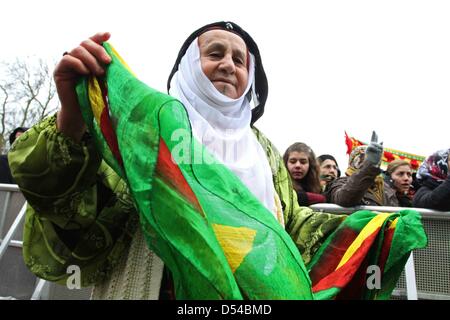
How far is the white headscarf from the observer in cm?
148

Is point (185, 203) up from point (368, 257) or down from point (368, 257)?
up

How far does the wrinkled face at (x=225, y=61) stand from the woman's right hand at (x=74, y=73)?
0.47 metres

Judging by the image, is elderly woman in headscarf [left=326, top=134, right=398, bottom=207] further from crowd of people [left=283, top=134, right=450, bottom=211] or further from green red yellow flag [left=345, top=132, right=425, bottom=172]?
green red yellow flag [left=345, top=132, right=425, bottom=172]

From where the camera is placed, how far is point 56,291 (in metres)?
3.15

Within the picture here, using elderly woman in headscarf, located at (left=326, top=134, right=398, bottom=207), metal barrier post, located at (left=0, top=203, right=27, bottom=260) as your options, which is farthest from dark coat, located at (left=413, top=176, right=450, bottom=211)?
metal barrier post, located at (left=0, top=203, right=27, bottom=260)

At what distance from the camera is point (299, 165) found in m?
3.42

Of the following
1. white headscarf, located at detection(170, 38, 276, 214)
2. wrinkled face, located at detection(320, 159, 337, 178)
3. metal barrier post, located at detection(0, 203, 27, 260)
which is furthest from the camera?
wrinkled face, located at detection(320, 159, 337, 178)

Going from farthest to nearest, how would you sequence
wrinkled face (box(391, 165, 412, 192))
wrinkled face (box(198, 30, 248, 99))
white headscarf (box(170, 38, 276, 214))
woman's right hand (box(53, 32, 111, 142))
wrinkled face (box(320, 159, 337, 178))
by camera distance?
1. wrinkled face (box(320, 159, 337, 178))
2. wrinkled face (box(391, 165, 412, 192))
3. wrinkled face (box(198, 30, 248, 99))
4. white headscarf (box(170, 38, 276, 214))
5. woman's right hand (box(53, 32, 111, 142))

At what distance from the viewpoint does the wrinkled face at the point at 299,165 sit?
342 cm

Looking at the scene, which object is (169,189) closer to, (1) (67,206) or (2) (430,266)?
(1) (67,206)

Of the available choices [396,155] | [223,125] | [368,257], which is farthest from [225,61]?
[396,155]

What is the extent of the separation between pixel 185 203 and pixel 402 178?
313cm

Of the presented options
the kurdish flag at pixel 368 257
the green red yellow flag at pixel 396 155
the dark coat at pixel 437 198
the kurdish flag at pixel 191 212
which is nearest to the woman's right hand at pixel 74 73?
the kurdish flag at pixel 191 212
